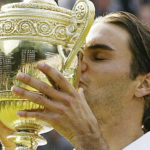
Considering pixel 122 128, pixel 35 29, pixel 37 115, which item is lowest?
pixel 122 128

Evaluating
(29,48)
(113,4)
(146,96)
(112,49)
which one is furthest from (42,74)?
(113,4)

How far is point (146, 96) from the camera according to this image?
2.12 meters

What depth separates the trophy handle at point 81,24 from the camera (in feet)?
4.59

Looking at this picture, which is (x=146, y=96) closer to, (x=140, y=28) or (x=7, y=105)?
(x=140, y=28)

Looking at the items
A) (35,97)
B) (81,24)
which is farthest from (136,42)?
(35,97)

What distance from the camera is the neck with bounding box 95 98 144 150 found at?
2.04 meters

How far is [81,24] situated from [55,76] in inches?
9.2

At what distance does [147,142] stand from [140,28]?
600mm

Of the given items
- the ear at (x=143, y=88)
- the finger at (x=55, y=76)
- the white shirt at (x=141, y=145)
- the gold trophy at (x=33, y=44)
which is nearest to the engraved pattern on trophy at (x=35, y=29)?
the gold trophy at (x=33, y=44)

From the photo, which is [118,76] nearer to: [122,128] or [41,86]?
[122,128]

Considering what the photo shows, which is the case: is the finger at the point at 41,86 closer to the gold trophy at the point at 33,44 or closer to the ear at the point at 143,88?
the gold trophy at the point at 33,44

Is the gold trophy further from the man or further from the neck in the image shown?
the neck

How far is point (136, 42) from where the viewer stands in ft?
6.84

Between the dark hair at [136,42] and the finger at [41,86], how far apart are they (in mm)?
810
